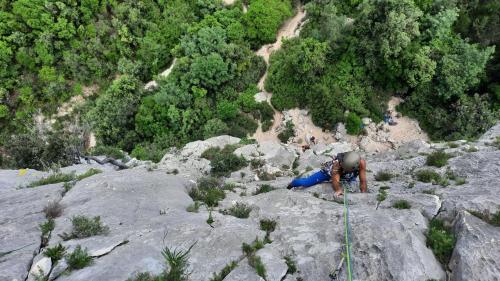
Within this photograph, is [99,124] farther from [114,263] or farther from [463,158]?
[463,158]

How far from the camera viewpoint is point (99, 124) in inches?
1059

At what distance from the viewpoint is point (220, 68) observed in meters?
25.6

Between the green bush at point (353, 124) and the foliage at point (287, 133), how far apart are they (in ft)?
13.3

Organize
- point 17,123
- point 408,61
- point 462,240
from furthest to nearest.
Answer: point 17,123
point 408,61
point 462,240

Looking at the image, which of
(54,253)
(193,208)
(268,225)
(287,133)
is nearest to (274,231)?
(268,225)

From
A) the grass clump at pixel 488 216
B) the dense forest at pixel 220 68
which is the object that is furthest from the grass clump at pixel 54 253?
the dense forest at pixel 220 68

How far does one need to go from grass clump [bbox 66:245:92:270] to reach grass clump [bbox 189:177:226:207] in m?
4.27

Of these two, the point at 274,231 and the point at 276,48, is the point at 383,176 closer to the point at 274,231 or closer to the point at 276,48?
the point at 274,231

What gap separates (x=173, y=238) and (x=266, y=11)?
Result: 2342cm

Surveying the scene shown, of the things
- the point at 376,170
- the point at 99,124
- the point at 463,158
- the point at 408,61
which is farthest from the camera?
the point at 99,124

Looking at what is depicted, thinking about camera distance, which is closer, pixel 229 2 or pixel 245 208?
pixel 245 208

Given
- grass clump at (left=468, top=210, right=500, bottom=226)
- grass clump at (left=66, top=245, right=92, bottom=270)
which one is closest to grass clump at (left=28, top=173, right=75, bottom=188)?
grass clump at (left=66, top=245, right=92, bottom=270)

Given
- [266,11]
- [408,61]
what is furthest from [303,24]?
[408,61]

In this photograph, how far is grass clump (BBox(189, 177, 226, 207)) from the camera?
10.8 m
